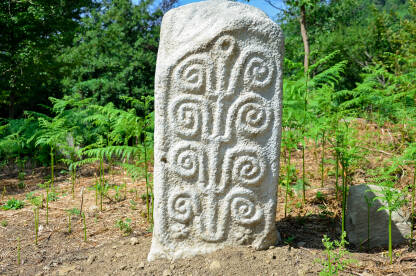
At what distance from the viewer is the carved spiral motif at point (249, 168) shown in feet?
8.71

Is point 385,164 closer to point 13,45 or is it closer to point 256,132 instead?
point 256,132

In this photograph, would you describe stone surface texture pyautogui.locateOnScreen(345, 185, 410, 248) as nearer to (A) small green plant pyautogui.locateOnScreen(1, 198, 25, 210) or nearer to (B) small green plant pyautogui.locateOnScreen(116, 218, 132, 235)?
(B) small green plant pyautogui.locateOnScreen(116, 218, 132, 235)

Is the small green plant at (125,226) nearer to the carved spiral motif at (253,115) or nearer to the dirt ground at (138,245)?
the dirt ground at (138,245)

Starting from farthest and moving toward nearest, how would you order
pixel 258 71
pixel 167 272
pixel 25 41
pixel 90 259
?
pixel 25 41, pixel 90 259, pixel 258 71, pixel 167 272

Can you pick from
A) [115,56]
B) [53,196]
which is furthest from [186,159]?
[115,56]

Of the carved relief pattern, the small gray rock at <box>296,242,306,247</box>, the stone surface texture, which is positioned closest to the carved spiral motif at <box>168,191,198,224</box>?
the carved relief pattern

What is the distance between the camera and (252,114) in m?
2.63

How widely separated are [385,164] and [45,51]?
774cm

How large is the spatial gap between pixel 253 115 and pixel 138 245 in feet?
4.91

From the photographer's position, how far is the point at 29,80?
7.95 meters

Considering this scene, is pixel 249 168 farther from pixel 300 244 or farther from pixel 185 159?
pixel 300 244

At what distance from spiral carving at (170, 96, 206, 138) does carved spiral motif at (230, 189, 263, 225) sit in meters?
0.58

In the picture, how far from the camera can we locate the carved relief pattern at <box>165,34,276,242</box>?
2602 millimetres

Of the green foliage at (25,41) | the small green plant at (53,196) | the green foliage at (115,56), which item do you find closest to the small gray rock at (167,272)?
the small green plant at (53,196)
